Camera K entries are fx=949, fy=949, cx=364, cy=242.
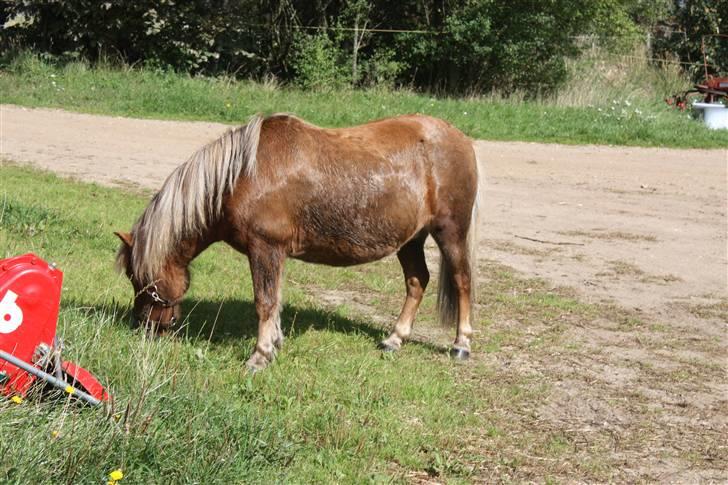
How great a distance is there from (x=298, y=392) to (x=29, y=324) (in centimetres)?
166

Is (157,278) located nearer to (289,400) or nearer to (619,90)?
(289,400)

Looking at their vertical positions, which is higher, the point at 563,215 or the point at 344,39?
the point at 344,39

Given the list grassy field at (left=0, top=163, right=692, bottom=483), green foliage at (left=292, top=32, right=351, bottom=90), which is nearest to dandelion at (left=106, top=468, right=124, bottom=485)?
grassy field at (left=0, top=163, right=692, bottom=483)

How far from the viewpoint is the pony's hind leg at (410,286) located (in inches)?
266

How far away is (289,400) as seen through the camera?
5.32 metres

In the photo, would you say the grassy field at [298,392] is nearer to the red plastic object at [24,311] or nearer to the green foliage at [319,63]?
the red plastic object at [24,311]

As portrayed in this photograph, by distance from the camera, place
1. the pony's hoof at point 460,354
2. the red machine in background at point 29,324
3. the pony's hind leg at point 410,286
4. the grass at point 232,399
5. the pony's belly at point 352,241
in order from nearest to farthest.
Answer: the grass at point 232,399
the red machine in background at point 29,324
the pony's belly at point 352,241
the pony's hoof at point 460,354
the pony's hind leg at point 410,286

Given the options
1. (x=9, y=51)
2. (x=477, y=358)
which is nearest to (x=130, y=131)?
(x=9, y=51)

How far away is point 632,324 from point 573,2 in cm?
1560

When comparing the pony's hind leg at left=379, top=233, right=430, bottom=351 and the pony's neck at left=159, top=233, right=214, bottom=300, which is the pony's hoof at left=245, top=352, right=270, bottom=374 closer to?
the pony's neck at left=159, top=233, right=214, bottom=300

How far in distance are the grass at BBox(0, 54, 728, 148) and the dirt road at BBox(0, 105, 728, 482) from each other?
792 mm

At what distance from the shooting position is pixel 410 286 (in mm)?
6957

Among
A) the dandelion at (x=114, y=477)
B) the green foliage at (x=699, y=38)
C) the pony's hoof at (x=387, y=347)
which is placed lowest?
the pony's hoof at (x=387, y=347)

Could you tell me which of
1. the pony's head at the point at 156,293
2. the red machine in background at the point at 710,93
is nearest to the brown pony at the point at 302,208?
the pony's head at the point at 156,293
